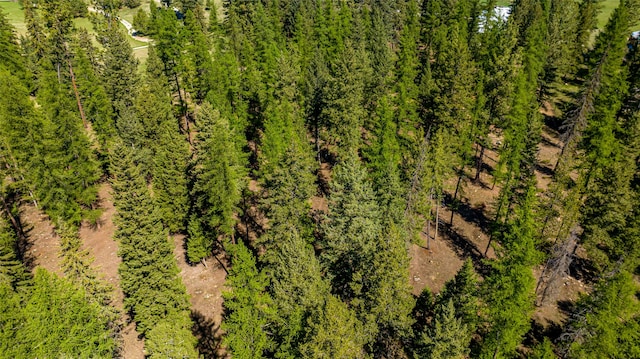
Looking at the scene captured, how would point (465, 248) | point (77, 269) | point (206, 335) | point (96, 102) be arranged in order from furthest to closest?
point (96, 102)
point (465, 248)
point (206, 335)
point (77, 269)

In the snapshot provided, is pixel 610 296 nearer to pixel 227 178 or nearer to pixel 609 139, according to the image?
pixel 609 139

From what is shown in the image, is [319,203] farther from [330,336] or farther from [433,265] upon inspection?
[330,336]

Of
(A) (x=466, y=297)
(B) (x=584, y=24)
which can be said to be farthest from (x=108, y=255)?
(B) (x=584, y=24)

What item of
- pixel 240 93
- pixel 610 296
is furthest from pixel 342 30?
pixel 610 296

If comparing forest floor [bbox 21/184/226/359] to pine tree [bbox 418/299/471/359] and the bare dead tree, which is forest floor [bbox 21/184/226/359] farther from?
the bare dead tree

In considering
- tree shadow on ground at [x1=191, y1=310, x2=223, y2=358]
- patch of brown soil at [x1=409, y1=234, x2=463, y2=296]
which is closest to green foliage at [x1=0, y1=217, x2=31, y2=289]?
tree shadow on ground at [x1=191, y1=310, x2=223, y2=358]
